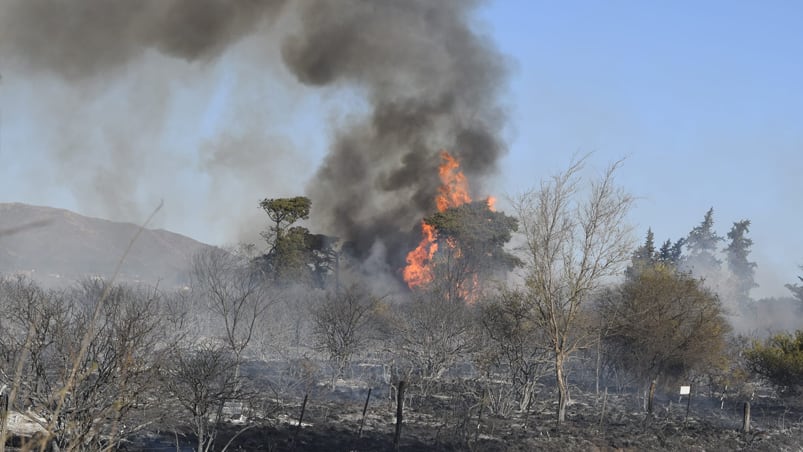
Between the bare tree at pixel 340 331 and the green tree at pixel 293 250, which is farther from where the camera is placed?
the green tree at pixel 293 250

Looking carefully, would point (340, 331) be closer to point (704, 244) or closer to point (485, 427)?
point (485, 427)

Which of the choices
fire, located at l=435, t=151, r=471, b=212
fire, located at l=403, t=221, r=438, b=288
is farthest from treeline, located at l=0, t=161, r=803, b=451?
fire, located at l=435, t=151, r=471, b=212

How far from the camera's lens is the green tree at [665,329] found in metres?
30.8

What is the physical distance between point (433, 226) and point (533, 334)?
139ft

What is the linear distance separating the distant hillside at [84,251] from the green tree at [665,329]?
243 feet

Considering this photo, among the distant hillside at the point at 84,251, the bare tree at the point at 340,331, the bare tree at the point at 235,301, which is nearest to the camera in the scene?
the bare tree at the point at 235,301

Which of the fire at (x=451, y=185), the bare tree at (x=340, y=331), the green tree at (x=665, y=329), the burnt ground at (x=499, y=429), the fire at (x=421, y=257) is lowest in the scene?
the burnt ground at (x=499, y=429)

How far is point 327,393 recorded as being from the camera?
100 ft

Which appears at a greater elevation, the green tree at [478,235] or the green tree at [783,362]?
the green tree at [478,235]

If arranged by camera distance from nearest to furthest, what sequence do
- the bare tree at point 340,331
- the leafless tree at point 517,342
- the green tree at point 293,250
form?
the leafless tree at point 517,342
the bare tree at point 340,331
the green tree at point 293,250

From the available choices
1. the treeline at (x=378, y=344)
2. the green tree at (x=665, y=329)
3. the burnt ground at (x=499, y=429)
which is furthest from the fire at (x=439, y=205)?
the burnt ground at (x=499, y=429)

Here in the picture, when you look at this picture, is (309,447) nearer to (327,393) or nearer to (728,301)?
(327,393)

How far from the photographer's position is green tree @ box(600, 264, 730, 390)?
3078 centimetres

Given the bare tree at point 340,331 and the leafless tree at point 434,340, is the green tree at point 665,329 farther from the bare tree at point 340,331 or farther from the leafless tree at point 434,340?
the bare tree at point 340,331
